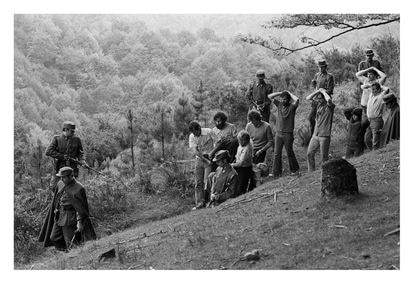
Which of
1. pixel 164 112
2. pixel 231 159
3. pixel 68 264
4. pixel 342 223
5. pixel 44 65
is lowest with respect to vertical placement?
pixel 68 264

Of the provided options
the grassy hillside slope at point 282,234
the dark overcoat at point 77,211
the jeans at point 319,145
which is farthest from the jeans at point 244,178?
the dark overcoat at point 77,211

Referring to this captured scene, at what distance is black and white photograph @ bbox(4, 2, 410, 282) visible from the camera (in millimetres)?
8773

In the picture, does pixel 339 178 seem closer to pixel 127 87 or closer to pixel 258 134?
pixel 258 134

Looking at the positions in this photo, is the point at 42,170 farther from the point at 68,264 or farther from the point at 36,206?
the point at 68,264

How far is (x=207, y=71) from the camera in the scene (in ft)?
77.9

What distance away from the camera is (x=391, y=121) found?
36.7ft

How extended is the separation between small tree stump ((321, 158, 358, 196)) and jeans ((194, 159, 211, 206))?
107 inches

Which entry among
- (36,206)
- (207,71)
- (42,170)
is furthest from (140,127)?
(207,71)

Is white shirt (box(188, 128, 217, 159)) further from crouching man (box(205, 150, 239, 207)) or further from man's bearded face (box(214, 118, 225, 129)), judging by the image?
crouching man (box(205, 150, 239, 207))

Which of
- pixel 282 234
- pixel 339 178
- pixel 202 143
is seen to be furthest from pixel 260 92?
pixel 282 234

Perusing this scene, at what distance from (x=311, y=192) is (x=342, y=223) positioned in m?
1.41

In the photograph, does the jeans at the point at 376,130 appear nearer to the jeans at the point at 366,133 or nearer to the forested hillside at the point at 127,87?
the jeans at the point at 366,133

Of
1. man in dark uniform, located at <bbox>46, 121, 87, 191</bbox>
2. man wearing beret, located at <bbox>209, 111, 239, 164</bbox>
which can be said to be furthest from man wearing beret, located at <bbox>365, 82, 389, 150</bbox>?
man in dark uniform, located at <bbox>46, 121, 87, 191</bbox>

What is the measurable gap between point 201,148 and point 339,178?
3115 millimetres
